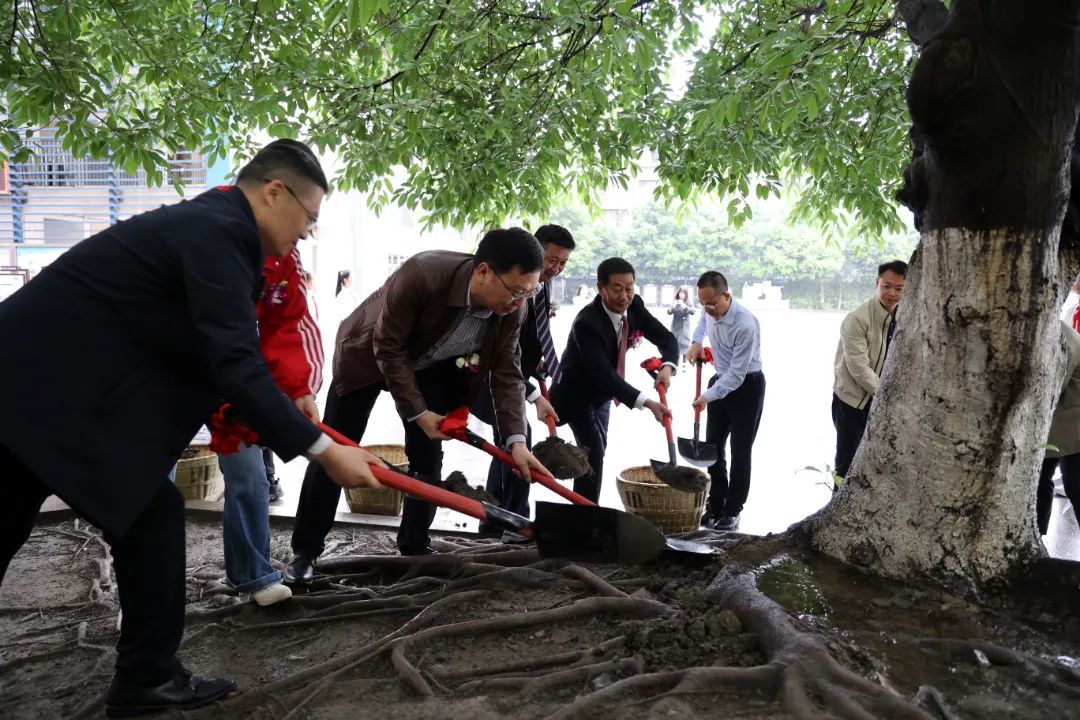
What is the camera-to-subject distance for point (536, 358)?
5.45m

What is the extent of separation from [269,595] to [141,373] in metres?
1.68

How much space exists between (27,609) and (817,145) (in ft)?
20.1

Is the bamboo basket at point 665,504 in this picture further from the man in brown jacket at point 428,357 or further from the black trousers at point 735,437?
the man in brown jacket at point 428,357

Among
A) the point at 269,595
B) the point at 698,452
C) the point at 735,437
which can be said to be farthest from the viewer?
the point at 735,437

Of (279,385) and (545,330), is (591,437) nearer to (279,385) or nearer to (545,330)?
(545,330)

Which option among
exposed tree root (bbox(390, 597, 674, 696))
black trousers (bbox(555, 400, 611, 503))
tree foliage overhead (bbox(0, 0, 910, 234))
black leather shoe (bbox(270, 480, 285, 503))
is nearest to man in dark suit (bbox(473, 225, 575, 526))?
black trousers (bbox(555, 400, 611, 503))

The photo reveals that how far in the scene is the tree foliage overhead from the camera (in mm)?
5516

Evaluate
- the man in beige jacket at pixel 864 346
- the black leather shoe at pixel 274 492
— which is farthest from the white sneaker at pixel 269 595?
the man in beige jacket at pixel 864 346

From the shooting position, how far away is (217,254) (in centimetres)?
240

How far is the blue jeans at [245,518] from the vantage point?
11.7ft

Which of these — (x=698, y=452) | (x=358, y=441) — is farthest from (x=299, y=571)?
(x=698, y=452)

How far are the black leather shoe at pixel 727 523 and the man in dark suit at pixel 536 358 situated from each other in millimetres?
1589

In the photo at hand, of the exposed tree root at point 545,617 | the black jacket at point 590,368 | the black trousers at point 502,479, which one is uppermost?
the black jacket at point 590,368

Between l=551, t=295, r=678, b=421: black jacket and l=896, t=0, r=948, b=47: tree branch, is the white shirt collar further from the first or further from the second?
l=896, t=0, r=948, b=47: tree branch
